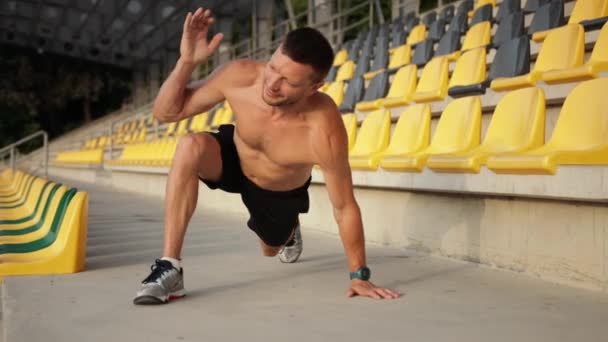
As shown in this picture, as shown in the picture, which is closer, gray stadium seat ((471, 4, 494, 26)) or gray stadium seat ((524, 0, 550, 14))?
gray stadium seat ((524, 0, 550, 14))

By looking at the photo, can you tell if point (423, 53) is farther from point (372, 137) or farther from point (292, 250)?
point (292, 250)

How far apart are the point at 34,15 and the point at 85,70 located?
895 cm

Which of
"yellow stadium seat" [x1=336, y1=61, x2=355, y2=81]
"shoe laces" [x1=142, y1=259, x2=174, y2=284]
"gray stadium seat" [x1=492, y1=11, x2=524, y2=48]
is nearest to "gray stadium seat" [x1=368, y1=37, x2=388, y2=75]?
"yellow stadium seat" [x1=336, y1=61, x2=355, y2=81]

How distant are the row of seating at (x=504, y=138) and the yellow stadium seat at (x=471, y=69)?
1.49 feet

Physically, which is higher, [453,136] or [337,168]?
[453,136]

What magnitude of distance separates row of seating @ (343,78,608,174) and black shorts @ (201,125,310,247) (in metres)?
0.68

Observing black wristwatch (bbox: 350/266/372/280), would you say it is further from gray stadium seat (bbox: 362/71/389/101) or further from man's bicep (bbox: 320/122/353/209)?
gray stadium seat (bbox: 362/71/389/101)

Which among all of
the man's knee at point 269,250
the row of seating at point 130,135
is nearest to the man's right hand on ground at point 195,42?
the man's knee at point 269,250

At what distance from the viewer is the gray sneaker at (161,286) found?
2.19 metres

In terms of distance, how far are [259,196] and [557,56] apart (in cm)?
184

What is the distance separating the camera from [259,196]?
280 centimetres

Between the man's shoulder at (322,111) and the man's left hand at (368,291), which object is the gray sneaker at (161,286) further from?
the man's shoulder at (322,111)

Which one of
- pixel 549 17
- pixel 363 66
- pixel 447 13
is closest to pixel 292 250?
pixel 549 17

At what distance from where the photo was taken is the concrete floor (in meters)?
1.82
